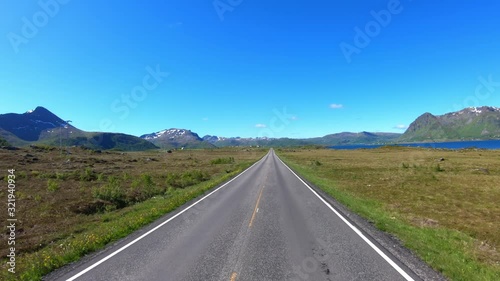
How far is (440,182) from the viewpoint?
29125mm

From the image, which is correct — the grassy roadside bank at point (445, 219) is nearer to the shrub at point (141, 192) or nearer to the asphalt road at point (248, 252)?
the asphalt road at point (248, 252)

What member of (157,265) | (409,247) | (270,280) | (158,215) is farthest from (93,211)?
(409,247)

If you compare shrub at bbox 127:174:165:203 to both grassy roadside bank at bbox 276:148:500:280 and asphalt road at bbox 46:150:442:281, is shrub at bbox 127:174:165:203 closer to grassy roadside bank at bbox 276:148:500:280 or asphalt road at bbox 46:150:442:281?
asphalt road at bbox 46:150:442:281

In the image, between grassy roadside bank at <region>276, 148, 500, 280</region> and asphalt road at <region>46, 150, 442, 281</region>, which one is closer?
asphalt road at <region>46, 150, 442, 281</region>

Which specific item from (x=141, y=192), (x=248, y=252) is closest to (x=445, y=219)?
(x=248, y=252)

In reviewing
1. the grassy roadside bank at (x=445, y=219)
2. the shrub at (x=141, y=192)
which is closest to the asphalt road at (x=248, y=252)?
the grassy roadside bank at (x=445, y=219)

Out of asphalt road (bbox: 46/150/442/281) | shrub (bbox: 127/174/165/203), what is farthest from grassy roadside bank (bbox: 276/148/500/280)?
shrub (bbox: 127/174/165/203)

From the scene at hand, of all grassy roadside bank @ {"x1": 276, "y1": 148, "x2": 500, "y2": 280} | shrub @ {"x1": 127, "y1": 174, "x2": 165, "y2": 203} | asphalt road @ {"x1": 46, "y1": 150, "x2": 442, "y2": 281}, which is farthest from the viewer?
shrub @ {"x1": 127, "y1": 174, "x2": 165, "y2": 203}

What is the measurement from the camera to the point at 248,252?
938 centimetres

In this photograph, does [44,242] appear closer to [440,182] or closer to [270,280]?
[270,280]

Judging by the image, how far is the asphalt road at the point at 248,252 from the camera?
25.2 ft

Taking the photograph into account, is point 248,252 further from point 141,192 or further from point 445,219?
point 141,192

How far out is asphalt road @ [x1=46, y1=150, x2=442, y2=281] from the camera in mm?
7691

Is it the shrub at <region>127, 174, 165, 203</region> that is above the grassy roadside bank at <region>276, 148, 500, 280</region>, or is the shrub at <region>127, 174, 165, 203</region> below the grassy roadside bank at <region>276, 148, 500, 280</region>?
above
